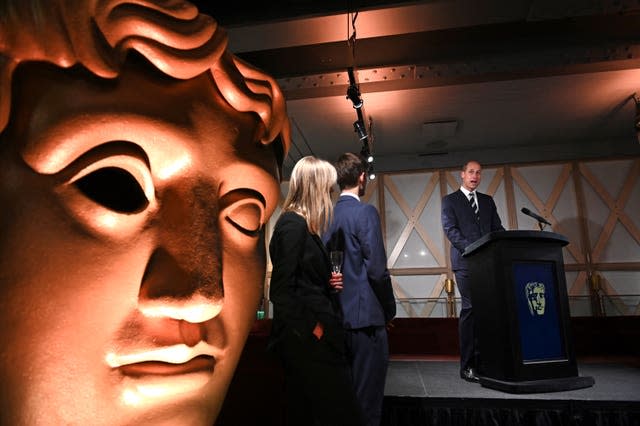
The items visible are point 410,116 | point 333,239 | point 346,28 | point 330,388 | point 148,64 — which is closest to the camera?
point 148,64

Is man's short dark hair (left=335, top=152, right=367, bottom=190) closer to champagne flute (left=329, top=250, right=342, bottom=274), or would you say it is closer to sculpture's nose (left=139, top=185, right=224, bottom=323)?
champagne flute (left=329, top=250, right=342, bottom=274)

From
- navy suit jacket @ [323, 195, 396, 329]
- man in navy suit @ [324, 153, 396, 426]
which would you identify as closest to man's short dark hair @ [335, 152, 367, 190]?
man in navy suit @ [324, 153, 396, 426]

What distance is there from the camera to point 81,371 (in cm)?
52

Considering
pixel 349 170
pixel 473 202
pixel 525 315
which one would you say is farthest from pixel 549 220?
pixel 349 170

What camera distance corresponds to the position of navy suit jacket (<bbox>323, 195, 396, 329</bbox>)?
86.8 inches

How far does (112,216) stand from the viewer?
574mm

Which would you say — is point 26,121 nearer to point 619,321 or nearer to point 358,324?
point 358,324

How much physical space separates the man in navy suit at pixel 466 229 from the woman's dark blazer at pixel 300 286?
1.88 meters

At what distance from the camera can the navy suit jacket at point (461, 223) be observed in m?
3.45


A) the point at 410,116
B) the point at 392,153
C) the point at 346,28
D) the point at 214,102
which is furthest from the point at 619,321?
the point at 214,102

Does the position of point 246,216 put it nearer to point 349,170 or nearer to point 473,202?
point 349,170

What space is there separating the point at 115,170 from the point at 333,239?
178cm

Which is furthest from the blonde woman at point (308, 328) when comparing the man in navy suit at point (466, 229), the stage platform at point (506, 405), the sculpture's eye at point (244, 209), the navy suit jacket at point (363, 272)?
the man in navy suit at point (466, 229)

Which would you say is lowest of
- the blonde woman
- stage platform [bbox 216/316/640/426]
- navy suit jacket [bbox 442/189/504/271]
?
stage platform [bbox 216/316/640/426]
